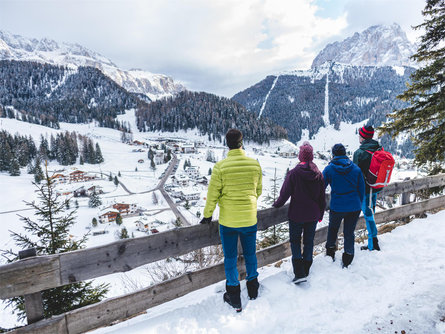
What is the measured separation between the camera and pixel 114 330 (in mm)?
2877

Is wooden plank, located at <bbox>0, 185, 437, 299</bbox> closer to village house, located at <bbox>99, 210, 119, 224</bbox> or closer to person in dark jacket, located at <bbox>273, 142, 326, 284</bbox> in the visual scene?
person in dark jacket, located at <bbox>273, 142, 326, 284</bbox>

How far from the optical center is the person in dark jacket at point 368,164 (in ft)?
14.5

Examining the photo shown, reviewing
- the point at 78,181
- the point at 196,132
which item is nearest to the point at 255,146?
the point at 196,132

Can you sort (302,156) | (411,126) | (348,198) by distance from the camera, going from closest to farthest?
1. (302,156)
2. (348,198)
3. (411,126)

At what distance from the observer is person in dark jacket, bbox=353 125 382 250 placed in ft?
14.5

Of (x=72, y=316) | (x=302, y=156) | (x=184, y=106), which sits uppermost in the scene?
(x=184, y=106)

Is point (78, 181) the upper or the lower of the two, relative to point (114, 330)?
lower

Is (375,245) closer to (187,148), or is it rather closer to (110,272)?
(110,272)

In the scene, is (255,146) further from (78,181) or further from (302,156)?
(302,156)

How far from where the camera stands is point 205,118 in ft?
508

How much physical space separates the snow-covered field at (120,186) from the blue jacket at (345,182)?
540cm

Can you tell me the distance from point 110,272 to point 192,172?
274 ft

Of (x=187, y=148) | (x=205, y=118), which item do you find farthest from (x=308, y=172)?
(x=205, y=118)

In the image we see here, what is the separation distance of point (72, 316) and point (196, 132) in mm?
154361
